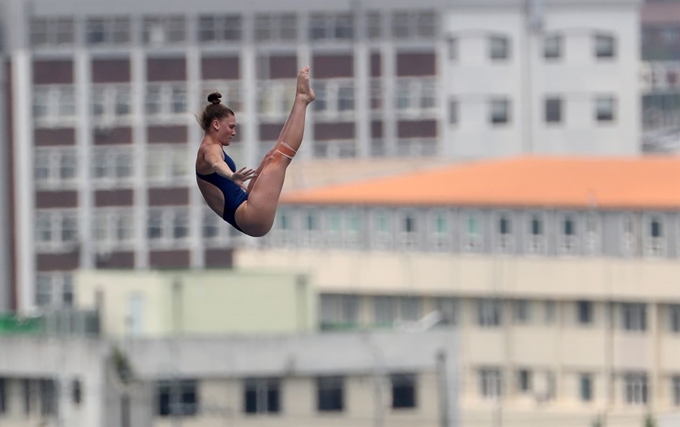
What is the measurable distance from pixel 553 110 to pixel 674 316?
1541 inches

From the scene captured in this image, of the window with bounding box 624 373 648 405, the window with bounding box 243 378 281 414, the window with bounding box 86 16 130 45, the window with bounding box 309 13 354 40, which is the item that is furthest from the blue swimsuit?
the window with bounding box 309 13 354 40

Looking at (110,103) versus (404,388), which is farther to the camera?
(110,103)

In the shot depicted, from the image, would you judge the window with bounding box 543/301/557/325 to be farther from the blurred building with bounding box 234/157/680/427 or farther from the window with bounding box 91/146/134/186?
the window with bounding box 91/146/134/186

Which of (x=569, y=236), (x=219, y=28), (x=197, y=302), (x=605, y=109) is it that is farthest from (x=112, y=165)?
(x=197, y=302)

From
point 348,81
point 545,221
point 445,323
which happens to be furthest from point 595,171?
point 348,81

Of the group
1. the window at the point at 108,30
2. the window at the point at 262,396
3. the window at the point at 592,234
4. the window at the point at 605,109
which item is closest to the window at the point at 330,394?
the window at the point at 262,396

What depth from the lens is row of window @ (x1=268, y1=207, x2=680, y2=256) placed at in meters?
113

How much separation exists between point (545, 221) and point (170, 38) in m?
34.8

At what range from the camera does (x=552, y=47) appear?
489 feet

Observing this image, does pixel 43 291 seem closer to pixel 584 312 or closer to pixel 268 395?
pixel 584 312

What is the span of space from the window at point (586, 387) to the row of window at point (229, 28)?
35.7 meters

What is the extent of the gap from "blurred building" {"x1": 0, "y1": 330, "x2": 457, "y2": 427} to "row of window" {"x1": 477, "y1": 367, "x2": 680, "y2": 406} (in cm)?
1976

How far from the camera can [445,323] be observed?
10800cm

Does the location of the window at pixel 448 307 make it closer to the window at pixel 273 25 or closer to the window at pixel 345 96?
the window at pixel 345 96
